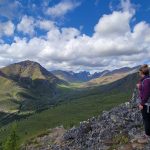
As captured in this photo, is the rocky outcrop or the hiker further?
the rocky outcrop

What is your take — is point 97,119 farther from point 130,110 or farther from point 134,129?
point 134,129

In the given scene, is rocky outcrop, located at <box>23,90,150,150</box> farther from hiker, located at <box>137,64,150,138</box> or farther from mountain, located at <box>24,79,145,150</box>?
hiker, located at <box>137,64,150,138</box>

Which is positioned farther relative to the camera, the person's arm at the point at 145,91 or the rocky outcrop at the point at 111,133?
the rocky outcrop at the point at 111,133

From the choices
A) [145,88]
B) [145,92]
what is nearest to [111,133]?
[145,92]

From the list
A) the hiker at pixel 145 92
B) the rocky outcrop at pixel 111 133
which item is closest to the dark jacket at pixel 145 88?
the hiker at pixel 145 92

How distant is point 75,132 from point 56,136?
31.4 ft

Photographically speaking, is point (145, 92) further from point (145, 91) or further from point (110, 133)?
point (110, 133)

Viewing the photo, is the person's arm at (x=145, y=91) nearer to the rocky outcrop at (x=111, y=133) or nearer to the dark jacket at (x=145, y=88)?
the dark jacket at (x=145, y=88)

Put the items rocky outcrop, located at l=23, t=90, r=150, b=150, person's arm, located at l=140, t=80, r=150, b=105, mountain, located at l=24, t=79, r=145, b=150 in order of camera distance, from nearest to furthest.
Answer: person's arm, located at l=140, t=80, r=150, b=105 → rocky outcrop, located at l=23, t=90, r=150, b=150 → mountain, located at l=24, t=79, r=145, b=150

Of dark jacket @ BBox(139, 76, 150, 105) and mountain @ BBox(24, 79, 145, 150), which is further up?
dark jacket @ BBox(139, 76, 150, 105)

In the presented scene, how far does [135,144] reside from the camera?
3231 centimetres

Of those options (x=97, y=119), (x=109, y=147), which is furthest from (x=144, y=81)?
(x=97, y=119)

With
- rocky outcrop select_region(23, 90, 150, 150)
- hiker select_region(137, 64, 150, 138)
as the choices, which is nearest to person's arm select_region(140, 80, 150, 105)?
hiker select_region(137, 64, 150, 138)

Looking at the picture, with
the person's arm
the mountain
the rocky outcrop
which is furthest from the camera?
the mountain
